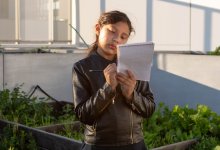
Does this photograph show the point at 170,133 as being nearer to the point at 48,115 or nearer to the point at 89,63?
the point at 48,115

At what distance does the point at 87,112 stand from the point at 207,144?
2061mm

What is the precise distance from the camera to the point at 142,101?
2.10 m

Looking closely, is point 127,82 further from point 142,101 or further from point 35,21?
point 35,21

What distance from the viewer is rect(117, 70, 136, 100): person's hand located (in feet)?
6.31

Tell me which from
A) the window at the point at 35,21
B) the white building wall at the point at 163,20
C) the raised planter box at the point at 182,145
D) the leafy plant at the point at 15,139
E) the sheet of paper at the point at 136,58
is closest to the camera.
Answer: the sheet of paper at the point at 136,58

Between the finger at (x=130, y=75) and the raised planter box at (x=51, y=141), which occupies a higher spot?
the finger at (x=130, y=75)

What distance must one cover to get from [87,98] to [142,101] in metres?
0.25

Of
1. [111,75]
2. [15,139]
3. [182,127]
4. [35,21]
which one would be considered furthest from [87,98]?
[35,21]

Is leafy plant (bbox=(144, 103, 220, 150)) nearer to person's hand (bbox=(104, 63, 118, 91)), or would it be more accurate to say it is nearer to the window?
person's hand (bbox=(104, 63, 118, 91))

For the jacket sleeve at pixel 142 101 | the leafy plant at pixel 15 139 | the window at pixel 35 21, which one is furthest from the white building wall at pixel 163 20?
the jacket sleeve at pixel 142 101

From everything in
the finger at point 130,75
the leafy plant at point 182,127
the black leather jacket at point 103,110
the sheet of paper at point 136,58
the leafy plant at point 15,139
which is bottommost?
the leafy plant at point 15,139

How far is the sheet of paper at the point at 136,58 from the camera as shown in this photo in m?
1.90

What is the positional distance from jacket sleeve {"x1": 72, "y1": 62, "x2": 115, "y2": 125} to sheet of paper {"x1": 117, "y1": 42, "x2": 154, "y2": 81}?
125mm

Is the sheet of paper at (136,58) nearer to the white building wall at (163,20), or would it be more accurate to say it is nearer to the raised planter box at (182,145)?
the raised planter box at (182,145)
